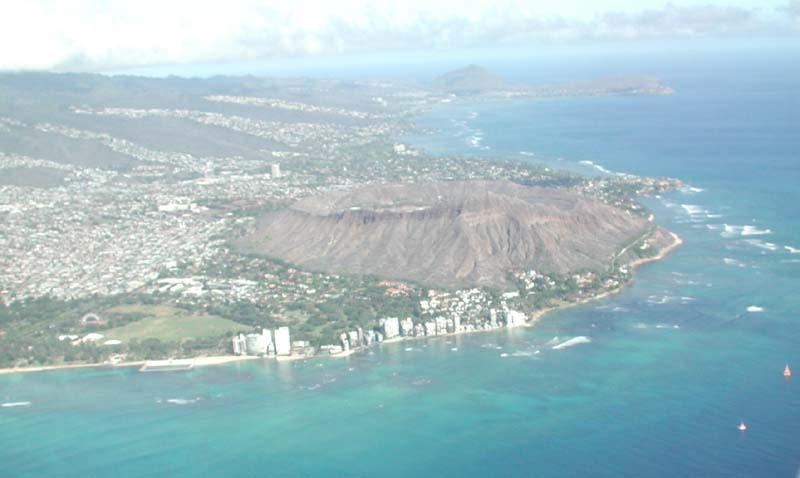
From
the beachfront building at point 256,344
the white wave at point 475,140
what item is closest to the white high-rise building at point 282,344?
the beachfront building at point 256,344

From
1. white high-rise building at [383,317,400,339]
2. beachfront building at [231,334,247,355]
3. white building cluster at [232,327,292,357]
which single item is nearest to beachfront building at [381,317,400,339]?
white high-rise building at [383,317,400,339]

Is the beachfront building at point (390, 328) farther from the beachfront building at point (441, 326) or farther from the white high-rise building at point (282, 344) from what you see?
the white high-rise building at point (282, 344)

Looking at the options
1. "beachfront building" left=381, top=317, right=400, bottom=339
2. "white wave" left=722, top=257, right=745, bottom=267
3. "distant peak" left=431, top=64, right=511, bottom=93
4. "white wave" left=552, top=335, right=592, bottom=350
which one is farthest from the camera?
"distant peak" left=431, top=64, right=511, bottom=93

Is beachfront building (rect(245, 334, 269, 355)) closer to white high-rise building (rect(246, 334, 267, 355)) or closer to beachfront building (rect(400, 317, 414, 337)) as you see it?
white high-rise building (rect(246, 334, 267, 355))

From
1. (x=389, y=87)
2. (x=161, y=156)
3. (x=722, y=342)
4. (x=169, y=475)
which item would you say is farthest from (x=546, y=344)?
(x=389, y=87)

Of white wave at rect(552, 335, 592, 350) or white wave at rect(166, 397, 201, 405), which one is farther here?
white wave at rect(552, 335, 592, 350)

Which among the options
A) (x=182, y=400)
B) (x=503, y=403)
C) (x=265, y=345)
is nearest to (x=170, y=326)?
(x=265, y=345)

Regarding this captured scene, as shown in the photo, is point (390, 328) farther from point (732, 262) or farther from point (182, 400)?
point (732, 262)
